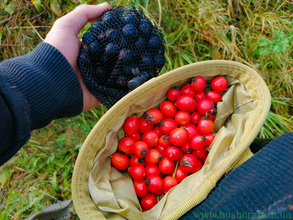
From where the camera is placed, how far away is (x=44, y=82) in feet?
5.42

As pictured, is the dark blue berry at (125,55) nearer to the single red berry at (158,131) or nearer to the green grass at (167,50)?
the single red berry at (158,131)

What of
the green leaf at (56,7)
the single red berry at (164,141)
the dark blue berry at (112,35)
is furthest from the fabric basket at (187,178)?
the green leaf at (56,7)

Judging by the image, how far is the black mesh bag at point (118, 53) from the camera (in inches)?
69.4

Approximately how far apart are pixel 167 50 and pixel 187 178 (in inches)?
59.2

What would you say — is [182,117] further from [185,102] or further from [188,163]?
[188,163]

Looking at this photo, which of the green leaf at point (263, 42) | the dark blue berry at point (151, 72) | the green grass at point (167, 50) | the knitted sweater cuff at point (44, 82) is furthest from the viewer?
the green grass at point (167, 50)

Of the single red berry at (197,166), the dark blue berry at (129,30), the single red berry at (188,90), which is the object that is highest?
the dark blue berry at (129,30)

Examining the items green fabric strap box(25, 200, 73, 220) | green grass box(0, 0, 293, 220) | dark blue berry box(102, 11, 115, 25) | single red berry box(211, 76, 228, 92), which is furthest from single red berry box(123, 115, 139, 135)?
green grass box(0, 0, 293, 220)

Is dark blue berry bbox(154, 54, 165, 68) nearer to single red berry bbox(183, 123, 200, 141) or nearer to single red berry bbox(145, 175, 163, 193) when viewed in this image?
single red berry bbox(183, 123, 200, 141)

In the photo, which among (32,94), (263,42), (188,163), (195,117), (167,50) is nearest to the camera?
(32,94)

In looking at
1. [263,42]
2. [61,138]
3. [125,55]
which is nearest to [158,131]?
[125,55]

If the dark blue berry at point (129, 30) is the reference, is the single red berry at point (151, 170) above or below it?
below

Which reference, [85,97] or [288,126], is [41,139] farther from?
[288,126]

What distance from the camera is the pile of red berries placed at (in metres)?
1.74
